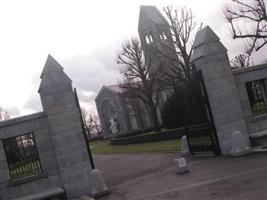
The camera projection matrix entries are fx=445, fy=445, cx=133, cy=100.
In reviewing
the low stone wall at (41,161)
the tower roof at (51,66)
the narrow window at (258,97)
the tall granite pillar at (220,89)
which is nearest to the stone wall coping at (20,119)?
the low stone wall at (41,161)

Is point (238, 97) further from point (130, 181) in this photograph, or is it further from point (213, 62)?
point (130, 181)

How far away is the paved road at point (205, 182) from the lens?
912cm

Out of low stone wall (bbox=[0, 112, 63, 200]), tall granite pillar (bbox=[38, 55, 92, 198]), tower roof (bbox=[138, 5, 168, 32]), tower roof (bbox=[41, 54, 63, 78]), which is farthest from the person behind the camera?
tower roof (bbox=[138, 5, 168, 32])

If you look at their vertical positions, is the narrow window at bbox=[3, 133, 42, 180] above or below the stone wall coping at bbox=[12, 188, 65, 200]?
above

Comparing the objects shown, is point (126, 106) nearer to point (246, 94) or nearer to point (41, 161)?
point (246, 94)

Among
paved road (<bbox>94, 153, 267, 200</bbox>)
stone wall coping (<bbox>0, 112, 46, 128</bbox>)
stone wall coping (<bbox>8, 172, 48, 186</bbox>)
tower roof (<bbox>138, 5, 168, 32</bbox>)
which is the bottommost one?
paved road (<bbox>94, 153, 267, 200</bbox>)

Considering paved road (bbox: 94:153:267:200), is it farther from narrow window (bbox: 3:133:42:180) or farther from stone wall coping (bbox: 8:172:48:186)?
narrow window (bbox: 3:133:42:180)

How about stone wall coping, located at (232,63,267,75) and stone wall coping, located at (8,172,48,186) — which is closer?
stone wall coping, located at (8,172,48,186)

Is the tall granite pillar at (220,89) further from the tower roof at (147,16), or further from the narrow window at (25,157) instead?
the tower roof at (147,16)

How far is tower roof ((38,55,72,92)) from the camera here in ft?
45.5

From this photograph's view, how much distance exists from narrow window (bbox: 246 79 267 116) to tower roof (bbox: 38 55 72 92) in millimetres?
6659

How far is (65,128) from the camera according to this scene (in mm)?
13883

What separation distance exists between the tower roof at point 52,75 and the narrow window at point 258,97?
6.66m

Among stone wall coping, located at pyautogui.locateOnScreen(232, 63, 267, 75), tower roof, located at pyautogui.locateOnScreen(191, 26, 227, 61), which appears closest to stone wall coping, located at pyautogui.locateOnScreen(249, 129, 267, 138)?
stone wall coping, located at pyautogui.locateOnScreen(232, 63, 267, 75)
